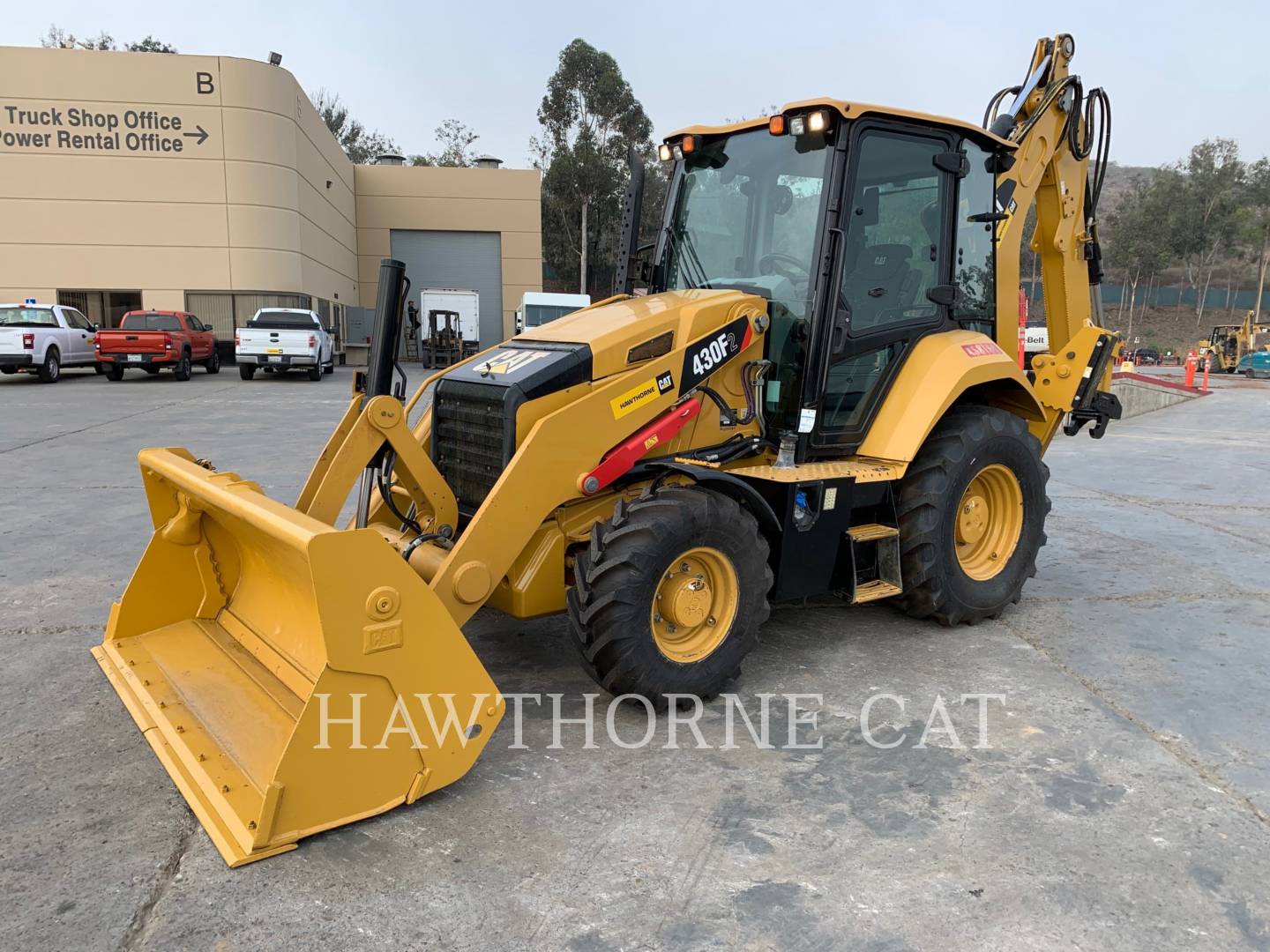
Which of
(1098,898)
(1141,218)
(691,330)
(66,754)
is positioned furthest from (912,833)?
(1141,218)

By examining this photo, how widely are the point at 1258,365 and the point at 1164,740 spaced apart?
41.1 metres

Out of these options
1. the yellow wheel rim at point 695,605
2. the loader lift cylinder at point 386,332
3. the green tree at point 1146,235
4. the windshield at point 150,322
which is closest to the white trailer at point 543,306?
the windshield at point 150,322

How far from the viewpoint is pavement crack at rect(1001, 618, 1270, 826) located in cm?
326

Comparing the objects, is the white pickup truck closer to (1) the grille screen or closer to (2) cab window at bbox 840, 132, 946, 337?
(1) the grille screen

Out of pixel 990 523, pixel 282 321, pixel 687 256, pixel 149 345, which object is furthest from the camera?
pixel 282 321

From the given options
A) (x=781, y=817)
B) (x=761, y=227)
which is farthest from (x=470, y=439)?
(x=781, y=817)

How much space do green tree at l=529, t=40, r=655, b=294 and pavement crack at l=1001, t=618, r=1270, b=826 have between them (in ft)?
136

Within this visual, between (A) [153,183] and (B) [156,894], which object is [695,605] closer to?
(B) [156,894]

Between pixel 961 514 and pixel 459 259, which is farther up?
pixel 459 259

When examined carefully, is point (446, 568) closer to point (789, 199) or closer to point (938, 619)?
point (789, 199)

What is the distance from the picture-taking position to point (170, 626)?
4230mm

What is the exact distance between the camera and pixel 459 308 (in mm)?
32062

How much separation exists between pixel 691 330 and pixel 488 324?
3761 centimetres

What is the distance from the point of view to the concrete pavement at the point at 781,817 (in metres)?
2.56
